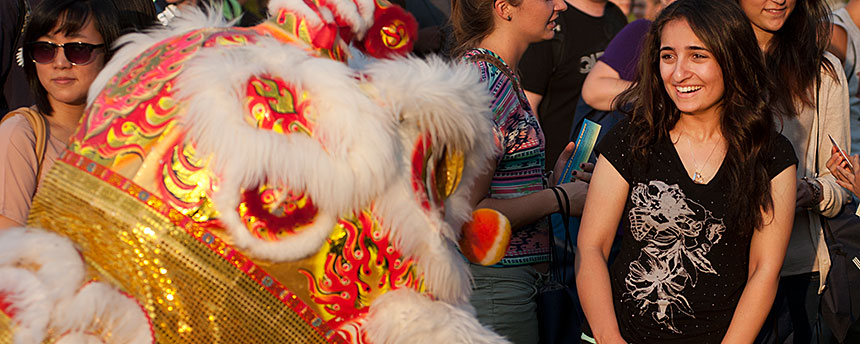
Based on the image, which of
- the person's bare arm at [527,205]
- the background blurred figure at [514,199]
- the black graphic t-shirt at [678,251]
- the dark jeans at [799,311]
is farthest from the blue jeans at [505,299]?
the dark jeans at [799,311]

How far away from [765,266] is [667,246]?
0.97 feet

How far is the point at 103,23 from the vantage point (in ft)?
8.56

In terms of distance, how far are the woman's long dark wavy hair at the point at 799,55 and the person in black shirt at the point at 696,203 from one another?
64cm

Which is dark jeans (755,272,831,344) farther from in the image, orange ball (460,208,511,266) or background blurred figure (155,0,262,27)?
background blurred figure (155,0,262,27)

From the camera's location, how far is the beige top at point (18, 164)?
90.0 inches

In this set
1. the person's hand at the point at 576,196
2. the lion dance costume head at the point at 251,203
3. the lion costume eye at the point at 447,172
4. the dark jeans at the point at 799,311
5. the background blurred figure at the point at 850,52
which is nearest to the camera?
the lion dance costume head at the point at 251,203

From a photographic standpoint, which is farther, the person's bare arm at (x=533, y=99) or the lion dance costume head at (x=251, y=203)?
the person's bare arm at (x=533, y=99)

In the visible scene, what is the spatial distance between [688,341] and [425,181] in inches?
55.9

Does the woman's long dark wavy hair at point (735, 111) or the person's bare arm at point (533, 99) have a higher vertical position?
the woman's long dark wavy hair at point (735, 111)

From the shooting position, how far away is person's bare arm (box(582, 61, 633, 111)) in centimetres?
388

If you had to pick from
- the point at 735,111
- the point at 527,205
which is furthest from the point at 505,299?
the point at 735,111

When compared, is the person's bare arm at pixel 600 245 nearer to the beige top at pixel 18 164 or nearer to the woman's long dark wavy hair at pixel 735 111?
the woman's long dark wavy hair at pixel 735 111

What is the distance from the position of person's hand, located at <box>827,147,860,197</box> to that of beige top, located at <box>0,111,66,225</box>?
2.73 meters

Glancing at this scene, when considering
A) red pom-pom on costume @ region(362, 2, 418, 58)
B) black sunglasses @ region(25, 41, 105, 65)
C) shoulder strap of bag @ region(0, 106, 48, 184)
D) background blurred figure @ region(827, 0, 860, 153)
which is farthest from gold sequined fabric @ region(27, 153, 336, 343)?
background blurred figure @ region(827, 0, 860, 153)
